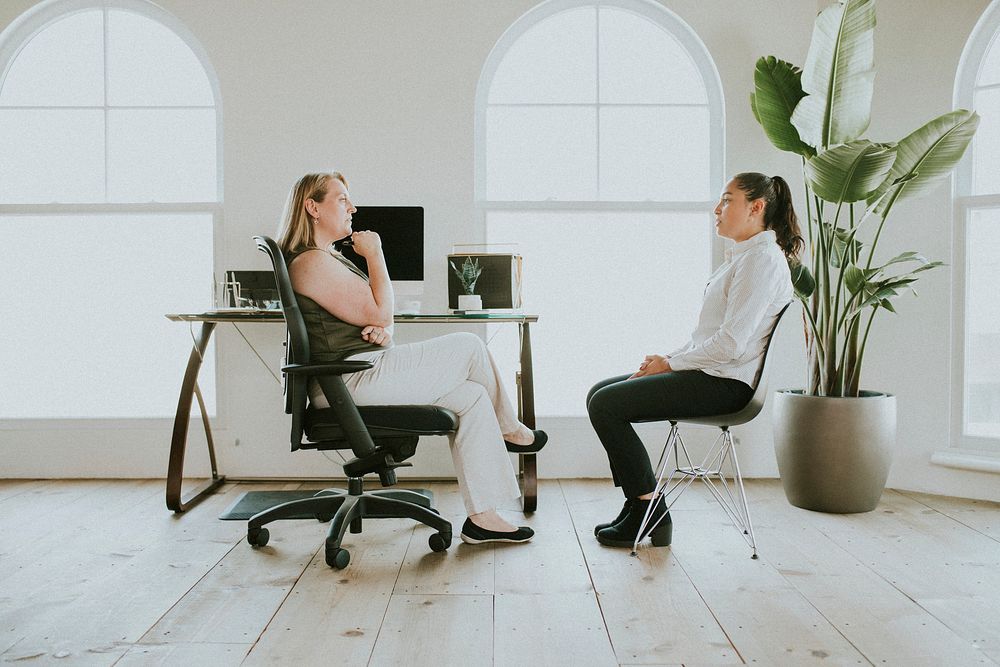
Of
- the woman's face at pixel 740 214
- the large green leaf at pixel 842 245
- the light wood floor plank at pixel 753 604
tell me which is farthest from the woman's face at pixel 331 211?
the large green leaf at pixel 842 245

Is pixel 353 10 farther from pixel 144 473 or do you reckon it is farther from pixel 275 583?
pixel 275 583

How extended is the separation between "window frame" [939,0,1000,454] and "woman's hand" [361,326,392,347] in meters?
2.60

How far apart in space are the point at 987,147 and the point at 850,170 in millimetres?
1067

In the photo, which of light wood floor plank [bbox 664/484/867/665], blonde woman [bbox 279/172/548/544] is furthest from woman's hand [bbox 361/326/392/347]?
light wood floor plank [bbox 664/484/867/665]

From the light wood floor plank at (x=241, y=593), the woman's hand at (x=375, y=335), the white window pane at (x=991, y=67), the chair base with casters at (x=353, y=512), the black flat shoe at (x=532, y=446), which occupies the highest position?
the white window pane at (x=991, y=67)

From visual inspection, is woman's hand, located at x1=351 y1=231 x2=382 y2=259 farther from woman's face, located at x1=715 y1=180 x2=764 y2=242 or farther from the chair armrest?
woman's face, located at x1=715 y1=180 x2=764 y2=242

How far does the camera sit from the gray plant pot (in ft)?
10.1

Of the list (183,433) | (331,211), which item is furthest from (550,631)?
(183,433)

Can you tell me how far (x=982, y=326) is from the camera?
348cm

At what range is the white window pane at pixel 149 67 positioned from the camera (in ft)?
12.6

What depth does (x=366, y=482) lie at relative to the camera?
372 cm

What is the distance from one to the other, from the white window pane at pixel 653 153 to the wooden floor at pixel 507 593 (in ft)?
5.29

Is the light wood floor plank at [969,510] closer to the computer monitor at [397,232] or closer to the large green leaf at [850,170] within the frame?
the large green leaf at [850,170]

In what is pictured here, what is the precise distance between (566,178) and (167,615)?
8.81 feet
